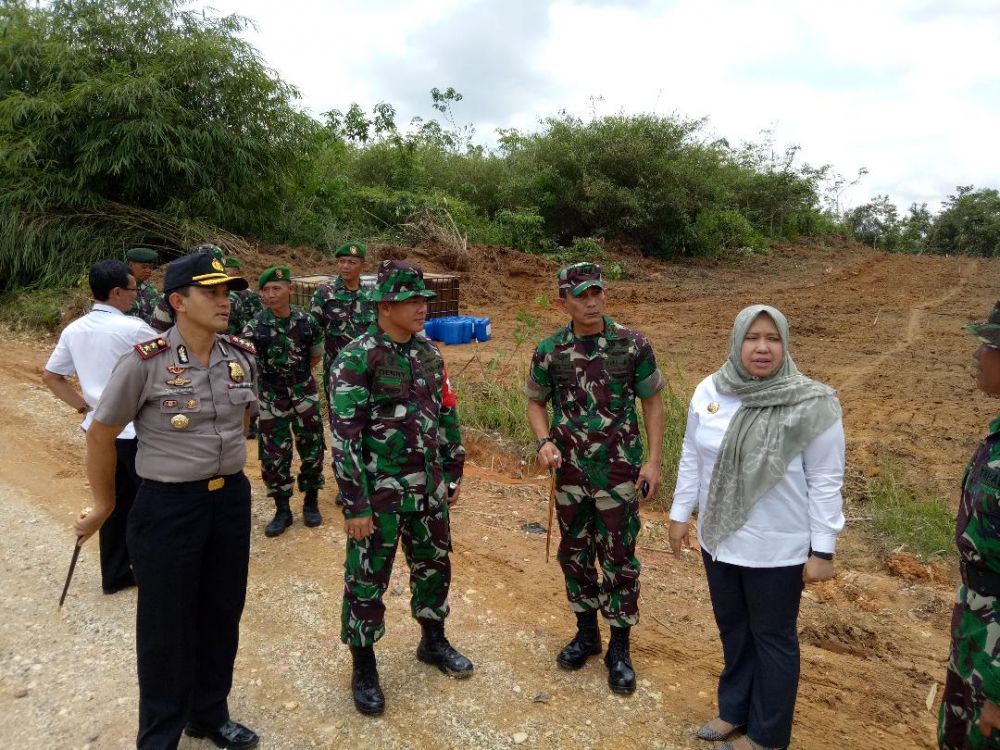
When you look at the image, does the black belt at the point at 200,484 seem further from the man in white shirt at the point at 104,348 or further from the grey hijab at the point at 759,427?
the grey hijab at the point at 759,427

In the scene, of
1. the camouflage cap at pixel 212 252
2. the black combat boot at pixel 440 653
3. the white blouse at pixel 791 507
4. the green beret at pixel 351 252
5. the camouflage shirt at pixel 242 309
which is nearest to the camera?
the white blouse at pixel 791 507

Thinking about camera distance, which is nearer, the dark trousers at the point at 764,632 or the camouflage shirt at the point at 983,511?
the camouflage shirt at the point at 983,511

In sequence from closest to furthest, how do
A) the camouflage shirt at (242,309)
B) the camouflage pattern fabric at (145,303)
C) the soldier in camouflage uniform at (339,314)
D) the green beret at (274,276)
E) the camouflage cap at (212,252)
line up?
the camouflage cap at (212,252) < the green beret at (274,276) < the soldier in camouflage uniform at (339,314) < the camouflage shirt at (242,309) < the camouflage pattern fabric at (145,303)

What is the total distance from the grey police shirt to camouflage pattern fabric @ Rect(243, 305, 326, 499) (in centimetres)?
230

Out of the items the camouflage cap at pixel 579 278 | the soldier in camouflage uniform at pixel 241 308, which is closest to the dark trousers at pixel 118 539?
the soldier in camouflage uniform at pixel 241 308

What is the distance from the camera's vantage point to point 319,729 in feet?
9.84

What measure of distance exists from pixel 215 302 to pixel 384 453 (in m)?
0.91

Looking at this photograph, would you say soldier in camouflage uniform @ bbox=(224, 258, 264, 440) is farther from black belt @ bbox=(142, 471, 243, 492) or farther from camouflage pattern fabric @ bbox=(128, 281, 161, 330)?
black belt @ bbox=(142, 471, 243, 492)

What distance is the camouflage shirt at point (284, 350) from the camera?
486cm

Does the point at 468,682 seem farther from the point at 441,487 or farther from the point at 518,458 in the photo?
the point at 518,458

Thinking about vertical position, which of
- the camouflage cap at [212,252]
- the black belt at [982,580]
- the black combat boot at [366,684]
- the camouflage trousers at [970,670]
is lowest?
the black combat boot at [366,684]

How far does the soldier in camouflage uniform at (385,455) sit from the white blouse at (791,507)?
118 centimetres

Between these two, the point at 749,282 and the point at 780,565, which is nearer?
the point at 780,565

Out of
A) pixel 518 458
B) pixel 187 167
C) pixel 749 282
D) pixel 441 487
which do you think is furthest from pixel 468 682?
pixel 749 282
